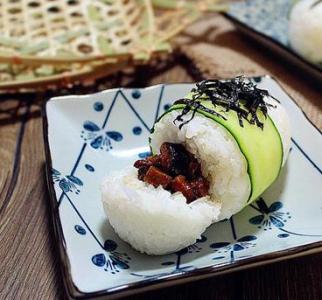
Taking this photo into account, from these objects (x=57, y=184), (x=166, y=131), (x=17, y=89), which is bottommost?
(x=17, y=89)

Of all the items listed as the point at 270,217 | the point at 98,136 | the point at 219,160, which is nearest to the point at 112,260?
the point at 219,160

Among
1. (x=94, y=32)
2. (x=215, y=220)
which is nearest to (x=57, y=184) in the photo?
(x=215, y=220)

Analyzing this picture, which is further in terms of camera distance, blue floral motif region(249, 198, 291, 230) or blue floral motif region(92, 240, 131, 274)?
blue floral motif region(249, 198, 291, 230)

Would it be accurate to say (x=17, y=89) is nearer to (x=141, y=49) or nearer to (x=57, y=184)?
(x=141, y=49)

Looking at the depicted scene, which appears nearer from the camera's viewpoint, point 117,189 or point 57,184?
point 117,189

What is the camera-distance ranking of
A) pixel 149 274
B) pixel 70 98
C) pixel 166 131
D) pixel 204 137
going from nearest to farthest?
1. pixel 149 274
2. pixel 204 137
3. pixel 166 131
4. pixel 70 98

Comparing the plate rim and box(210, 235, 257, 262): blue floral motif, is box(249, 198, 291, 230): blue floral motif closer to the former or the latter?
box(210, 235, 257, 262): blue floral motif

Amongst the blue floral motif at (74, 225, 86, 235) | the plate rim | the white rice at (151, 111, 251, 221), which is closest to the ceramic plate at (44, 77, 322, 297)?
the blue floral motif at (74, 225, 86, 235)

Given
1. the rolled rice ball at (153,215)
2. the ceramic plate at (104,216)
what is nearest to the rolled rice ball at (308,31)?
the ceramic plate at (104,216)

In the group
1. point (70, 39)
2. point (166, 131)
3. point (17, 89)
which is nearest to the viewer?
point (166, 131)
